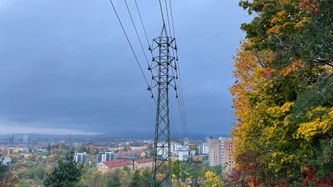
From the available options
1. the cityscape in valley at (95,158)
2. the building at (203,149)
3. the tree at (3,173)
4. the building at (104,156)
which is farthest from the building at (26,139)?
the building at (203,149)

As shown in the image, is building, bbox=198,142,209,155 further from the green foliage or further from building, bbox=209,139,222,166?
the green foliage

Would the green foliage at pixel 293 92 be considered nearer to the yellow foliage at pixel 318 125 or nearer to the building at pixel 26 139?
the yellow foliage at pixel 318 125

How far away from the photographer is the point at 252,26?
458 inches

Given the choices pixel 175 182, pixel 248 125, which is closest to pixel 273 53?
pixel 248 125

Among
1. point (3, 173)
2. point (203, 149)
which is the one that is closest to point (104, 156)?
point (203, 149)

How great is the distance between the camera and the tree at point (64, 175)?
23.5 m

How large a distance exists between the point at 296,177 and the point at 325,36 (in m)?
5.83

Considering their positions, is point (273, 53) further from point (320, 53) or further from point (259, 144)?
point (259, 144)

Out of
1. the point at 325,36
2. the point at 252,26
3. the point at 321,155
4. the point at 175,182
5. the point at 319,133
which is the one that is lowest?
the point at 175,182

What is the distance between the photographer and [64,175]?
78.2 feet

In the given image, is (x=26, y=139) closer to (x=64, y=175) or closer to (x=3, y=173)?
→ (x=3, y=173)

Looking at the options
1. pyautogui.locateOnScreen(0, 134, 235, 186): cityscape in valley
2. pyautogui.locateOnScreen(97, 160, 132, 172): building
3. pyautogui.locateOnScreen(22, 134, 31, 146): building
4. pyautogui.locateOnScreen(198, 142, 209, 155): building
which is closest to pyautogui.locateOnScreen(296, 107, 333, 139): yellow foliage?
pyautogui.locateOnScreen(0, 134, 235, 186): cityscape in valley

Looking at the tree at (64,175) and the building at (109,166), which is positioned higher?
the tree at (64,175)

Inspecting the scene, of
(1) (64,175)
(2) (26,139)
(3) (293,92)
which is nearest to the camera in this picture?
(3) (293,92)
